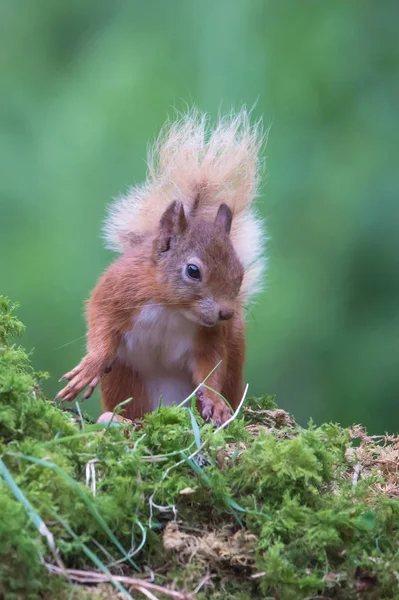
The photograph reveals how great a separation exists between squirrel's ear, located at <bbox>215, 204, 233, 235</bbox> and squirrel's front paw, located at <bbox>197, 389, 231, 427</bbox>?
553mm

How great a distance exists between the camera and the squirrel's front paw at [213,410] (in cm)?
204

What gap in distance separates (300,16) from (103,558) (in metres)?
3.12

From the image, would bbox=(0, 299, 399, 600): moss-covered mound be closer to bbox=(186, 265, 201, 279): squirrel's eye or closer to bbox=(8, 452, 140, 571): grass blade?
bbox=(8, 452, 140, 571): grass blade

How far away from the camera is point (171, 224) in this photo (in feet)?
7.34

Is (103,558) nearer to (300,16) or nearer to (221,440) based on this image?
(221,440)

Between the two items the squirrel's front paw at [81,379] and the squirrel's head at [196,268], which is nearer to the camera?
the squirrel's front paw at [81,379]

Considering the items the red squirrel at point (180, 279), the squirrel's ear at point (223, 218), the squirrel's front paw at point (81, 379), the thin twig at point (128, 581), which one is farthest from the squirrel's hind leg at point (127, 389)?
the thin twig at point (128, 581)

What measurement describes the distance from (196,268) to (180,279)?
6 centimetres

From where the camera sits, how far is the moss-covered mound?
1.07 meters

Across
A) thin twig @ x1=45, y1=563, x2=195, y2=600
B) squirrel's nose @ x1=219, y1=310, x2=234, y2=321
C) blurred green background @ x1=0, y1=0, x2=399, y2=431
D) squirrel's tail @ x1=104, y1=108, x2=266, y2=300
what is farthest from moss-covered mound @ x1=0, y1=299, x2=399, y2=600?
blurred green background @ x1=0, y1=0, x2=399, y2=431

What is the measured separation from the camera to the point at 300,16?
357 cm

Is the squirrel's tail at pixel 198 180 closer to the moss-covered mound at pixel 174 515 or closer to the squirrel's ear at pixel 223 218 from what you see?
the squirrel's ear at pixel 223 218

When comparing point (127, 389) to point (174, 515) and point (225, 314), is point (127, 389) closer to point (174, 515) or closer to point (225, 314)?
point (225, 314)

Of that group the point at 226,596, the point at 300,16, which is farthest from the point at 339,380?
the point at 226,596
